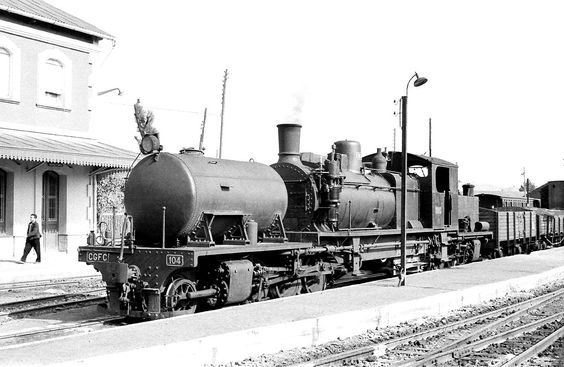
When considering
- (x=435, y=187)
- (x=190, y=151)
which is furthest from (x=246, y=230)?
(x=435, y=187)

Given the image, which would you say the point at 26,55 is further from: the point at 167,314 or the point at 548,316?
the point at 548,316

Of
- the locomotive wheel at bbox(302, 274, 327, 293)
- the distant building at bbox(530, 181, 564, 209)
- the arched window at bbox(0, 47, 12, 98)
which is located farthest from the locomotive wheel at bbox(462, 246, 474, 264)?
the distant building at bbox(530, 181, 564, 209)

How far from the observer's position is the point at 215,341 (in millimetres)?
6926

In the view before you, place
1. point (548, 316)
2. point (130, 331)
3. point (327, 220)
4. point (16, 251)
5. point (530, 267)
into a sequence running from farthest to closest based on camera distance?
1. point (16, 251)
2. point (530, 267)
3. point (327, 220)
4. point (548, 316)
5. point (130, 331)

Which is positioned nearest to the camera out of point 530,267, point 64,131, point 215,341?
point 215,341

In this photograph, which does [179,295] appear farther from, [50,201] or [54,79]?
[54,79]

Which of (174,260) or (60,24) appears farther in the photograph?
(60,24)

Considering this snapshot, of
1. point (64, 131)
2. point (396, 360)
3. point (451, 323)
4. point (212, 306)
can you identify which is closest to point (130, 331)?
point (212, 306)

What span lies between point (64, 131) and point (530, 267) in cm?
1533

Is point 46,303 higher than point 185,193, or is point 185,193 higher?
point 185,193

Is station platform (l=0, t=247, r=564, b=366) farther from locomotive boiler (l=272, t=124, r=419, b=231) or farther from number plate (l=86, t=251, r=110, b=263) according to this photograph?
number plate (l=86, t=251, r=110, b=263)

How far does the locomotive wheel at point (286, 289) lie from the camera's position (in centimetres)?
1138

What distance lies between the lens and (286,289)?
456 inches

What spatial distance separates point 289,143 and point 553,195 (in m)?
29.3
